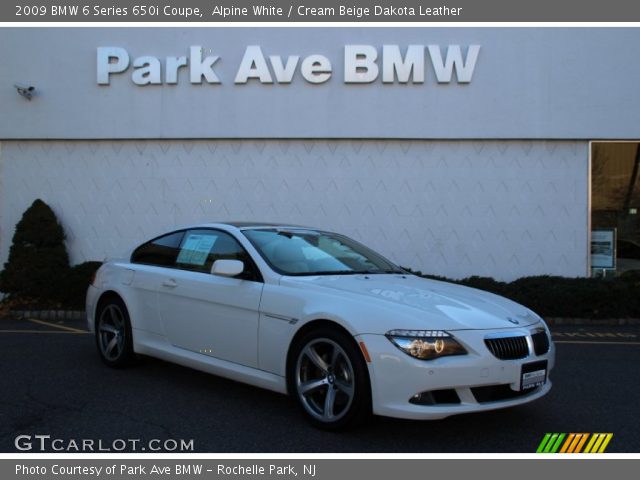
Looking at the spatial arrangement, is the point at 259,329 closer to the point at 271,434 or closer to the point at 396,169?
the point at 271,434

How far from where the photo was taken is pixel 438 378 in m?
3.93

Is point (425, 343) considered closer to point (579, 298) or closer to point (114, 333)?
point (114, 333)

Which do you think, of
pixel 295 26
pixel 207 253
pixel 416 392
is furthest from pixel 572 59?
pixel 416 392

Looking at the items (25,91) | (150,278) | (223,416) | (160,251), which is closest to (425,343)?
(223,416)

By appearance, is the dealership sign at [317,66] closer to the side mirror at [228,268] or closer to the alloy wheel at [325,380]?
the side mirror at [228,268]

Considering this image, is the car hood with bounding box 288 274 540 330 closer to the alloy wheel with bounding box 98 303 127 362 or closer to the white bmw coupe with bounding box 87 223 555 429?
the white bmw coupe with bounding box 87 223 555 429

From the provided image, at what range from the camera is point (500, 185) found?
11852 mm

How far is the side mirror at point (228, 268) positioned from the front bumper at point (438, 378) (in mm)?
1276

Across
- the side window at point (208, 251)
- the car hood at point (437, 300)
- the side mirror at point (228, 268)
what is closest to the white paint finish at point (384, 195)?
the side window at point (208, 251)

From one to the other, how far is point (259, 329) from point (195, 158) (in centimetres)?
802

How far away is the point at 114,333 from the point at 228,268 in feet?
6.93

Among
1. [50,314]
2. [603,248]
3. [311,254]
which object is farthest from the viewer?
[603,248]

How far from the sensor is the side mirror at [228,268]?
4926mm

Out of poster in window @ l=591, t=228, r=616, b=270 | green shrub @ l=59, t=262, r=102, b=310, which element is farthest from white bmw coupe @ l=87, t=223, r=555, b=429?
poster in window @ l=591, t=228, r=616, b=270
